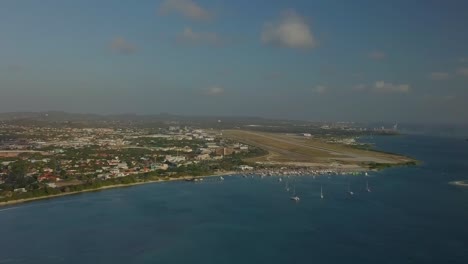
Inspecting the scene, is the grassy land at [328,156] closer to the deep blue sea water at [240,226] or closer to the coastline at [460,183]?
the coastline at [460,183]

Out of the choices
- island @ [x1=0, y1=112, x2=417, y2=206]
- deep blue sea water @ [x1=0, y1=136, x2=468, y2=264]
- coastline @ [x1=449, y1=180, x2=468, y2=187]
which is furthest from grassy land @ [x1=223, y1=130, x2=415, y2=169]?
deep blue sea water @ [x1=0, y1=136, x2=468, y2=264]

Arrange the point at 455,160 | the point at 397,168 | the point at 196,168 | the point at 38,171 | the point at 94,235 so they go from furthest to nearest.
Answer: the point at 455,160, the point at 397,168, the point at 196,168, the point at 38,171, the point at 94,235

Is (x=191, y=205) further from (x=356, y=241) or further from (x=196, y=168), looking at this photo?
(x=196, y=168)

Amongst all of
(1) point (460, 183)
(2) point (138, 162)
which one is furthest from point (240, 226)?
(2) point (138, 162)

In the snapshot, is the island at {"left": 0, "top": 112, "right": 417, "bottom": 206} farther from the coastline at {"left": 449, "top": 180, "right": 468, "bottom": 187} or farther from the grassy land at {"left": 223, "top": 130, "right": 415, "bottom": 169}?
the coastline at {"left": 449, "top": 180, "right": 468, "bottom": 187}

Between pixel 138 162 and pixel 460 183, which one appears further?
pixel 138 162

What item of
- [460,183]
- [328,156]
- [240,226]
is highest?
[460,183]

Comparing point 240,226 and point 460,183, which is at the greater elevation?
point 460,183

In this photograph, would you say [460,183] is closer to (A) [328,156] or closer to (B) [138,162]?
(A) [328,156]

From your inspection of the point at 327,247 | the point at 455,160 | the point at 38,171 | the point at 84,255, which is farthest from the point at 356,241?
the point at 455,160
